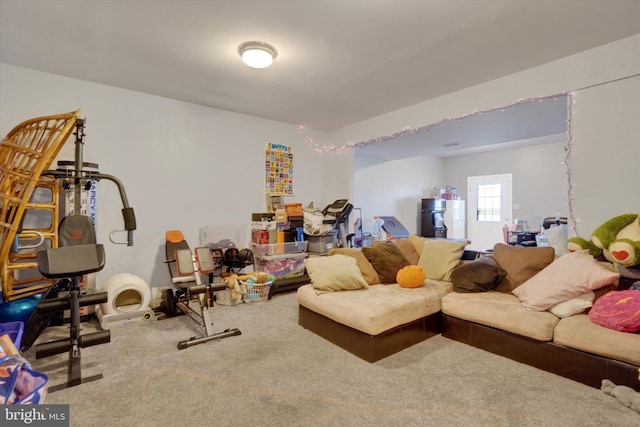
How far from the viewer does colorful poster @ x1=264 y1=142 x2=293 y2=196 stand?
480 cm

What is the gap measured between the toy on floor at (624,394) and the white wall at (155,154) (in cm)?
404

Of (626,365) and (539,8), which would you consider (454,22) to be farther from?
(626,365)

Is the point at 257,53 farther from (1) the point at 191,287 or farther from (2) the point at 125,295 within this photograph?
(2) the point at 125,295

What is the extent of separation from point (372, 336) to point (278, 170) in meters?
3.27

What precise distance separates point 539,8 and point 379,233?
4732 mm

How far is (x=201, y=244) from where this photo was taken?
422 centimetres

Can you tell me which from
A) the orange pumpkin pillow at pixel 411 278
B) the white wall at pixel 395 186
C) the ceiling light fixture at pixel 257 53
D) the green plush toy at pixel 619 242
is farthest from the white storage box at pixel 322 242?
the green plush toy at pixel 619 242

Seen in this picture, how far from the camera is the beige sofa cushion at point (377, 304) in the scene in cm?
228

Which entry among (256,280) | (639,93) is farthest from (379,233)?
(639,93)

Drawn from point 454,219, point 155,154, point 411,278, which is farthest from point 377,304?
point 454,219

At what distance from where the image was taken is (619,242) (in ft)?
6.96

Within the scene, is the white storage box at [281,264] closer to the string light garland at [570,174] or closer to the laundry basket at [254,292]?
the laundry basket at [254,292]

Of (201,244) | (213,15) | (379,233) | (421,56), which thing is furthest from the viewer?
(379,233)

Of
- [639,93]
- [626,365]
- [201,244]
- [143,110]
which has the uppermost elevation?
[143,110]
